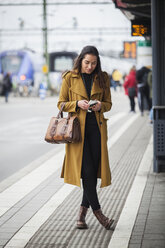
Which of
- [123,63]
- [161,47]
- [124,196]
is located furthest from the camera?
[123,63]

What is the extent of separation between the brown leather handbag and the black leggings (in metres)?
0.13

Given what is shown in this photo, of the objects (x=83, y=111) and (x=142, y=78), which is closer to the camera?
(x=83, y=111)

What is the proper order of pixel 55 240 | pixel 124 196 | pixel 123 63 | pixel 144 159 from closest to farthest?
pixel 55 240 → pixel 124 196 → pixel 144 159 → pixel 123 63

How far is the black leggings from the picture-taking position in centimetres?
540

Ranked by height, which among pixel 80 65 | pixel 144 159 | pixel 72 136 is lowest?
pixel 144 159

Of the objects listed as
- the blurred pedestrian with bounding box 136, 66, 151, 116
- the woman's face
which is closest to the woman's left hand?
the woman's face

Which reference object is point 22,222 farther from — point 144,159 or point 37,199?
point 144,159

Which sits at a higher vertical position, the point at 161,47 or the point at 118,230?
the point at 161,47

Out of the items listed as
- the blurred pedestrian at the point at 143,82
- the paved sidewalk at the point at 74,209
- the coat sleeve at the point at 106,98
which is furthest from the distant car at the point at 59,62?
the coat sleeve at the point at 106,98

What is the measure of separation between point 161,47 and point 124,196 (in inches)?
104

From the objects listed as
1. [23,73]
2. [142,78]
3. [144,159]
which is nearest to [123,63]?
[23,73]

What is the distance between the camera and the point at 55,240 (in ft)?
16.8

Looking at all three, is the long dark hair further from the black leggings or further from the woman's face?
the black leggings

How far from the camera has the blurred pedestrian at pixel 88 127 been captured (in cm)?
536
